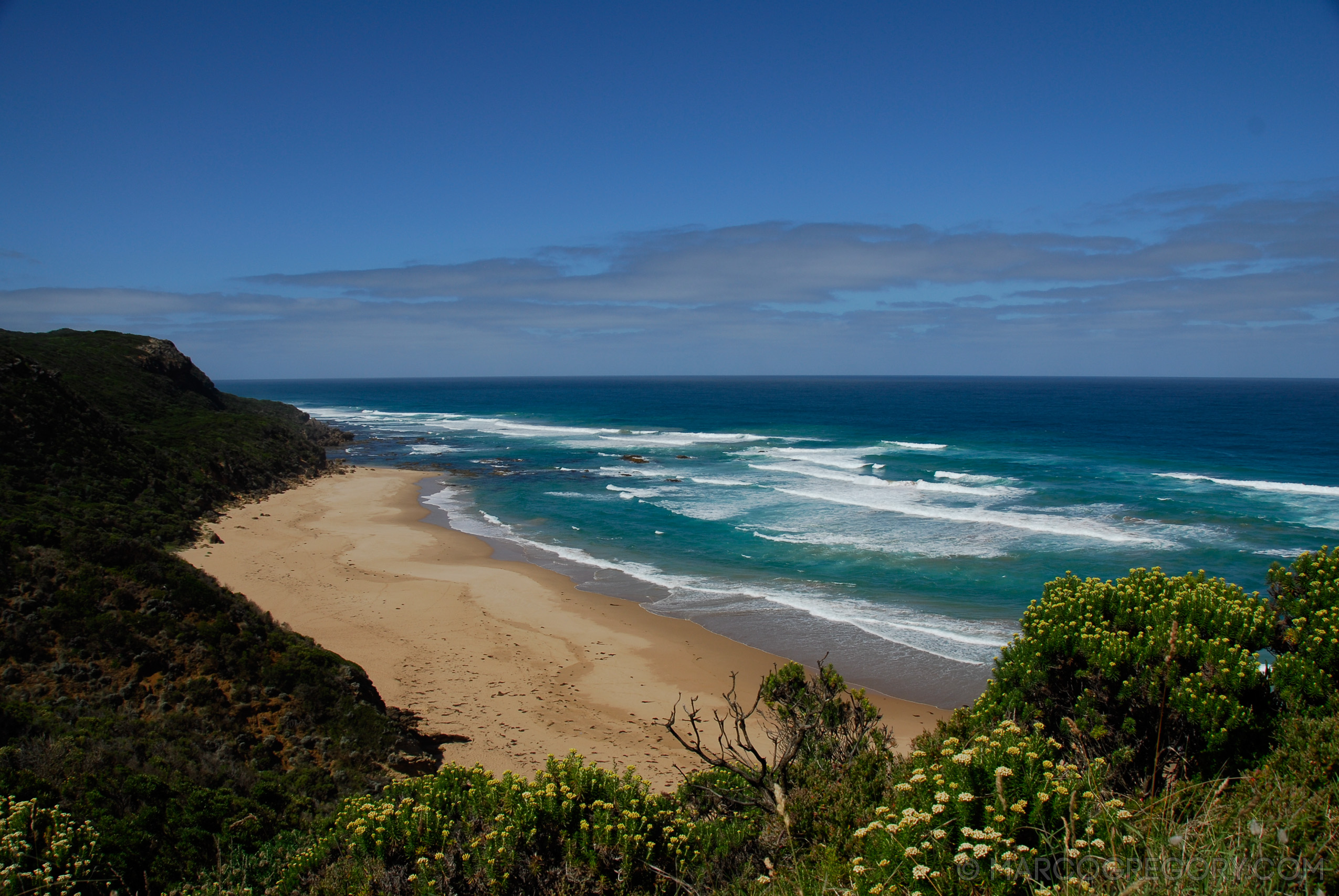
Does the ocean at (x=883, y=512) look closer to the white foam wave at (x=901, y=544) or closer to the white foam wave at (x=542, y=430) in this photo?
the white foam wave at (x=901, y=544)

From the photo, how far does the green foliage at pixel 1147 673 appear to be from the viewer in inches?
238

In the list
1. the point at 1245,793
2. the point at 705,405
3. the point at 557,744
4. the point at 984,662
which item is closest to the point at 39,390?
the point at 557,744

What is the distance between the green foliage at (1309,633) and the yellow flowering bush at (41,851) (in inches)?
381

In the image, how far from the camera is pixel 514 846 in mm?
5188

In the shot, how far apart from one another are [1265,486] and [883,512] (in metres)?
21.2

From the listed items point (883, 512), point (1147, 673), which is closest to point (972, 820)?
point (1147, 673)

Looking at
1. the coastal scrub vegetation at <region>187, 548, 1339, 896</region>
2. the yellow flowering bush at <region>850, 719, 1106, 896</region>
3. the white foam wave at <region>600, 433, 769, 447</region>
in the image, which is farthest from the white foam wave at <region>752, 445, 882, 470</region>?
the yellow flowering bush at <region>850, 719, 1106, 896</region>

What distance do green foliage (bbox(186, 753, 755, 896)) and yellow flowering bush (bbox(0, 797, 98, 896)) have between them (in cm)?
88

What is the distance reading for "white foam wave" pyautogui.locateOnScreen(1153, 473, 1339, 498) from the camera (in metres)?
32.9

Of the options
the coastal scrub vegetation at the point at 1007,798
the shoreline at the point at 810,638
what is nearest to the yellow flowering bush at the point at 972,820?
the coastal scrub vegetation at the point at 1007,798

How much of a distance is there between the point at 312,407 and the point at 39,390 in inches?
3821

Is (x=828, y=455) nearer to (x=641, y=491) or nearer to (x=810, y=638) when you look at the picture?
(x=641, y=491)

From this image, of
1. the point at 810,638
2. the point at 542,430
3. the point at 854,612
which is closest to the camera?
the point at 810,638

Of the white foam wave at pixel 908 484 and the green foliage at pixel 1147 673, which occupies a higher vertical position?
the green foliage at pixel 1147 673
